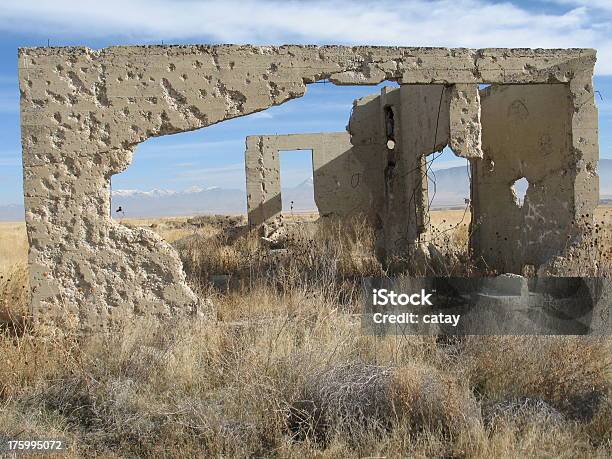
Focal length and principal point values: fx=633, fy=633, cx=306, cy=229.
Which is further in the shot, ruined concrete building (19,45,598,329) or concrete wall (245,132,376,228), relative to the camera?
concrete wall (245,132,376,228)

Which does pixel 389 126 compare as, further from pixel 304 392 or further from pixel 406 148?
pixel 304 392

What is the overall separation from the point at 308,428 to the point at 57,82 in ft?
12.0

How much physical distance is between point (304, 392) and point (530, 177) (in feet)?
17.3

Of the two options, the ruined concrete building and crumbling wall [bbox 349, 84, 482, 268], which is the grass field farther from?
crumbling wall [bbox 349, 84, 482, 268]

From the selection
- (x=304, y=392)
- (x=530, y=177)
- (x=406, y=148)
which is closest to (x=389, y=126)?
(x=406, y=148)

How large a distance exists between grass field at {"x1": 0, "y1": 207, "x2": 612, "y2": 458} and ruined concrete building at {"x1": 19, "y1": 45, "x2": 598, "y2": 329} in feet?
1.58

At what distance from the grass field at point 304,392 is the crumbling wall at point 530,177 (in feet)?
9.49

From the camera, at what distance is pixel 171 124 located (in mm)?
5668

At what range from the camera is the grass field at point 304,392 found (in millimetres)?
3689

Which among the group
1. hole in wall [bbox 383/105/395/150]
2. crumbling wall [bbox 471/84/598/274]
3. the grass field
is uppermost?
hole in wall [bbox 383/105/395/150]

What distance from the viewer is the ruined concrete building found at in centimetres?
549

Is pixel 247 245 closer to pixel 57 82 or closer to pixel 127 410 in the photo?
pixel 57 82

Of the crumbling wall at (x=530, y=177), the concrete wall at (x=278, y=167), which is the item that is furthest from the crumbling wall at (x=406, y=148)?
the concrete wall at (x=278, y=167)

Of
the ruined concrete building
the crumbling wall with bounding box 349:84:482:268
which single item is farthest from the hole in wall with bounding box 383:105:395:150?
the ruined concrete building
